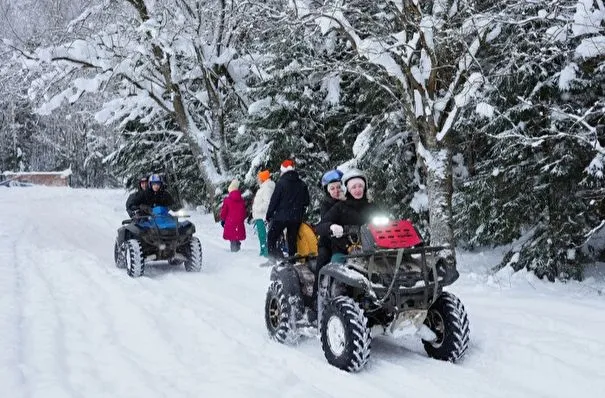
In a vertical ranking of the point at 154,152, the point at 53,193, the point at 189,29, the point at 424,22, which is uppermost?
the point at 189,29

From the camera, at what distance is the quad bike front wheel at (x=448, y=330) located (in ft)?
16.7

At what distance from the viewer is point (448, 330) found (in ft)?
16.9

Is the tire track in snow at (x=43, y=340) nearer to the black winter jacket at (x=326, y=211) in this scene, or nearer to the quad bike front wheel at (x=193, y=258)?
the quad bike front wheel at (x=193, y=258)

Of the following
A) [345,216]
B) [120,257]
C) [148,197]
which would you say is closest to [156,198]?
[148,197]

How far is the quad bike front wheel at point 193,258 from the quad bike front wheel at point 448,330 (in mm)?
5510

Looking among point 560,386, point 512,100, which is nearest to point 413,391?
point 560,386

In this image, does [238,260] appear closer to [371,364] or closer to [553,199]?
[553,199]

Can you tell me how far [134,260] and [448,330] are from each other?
18.8 feet

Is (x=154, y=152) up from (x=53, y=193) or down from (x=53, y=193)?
up

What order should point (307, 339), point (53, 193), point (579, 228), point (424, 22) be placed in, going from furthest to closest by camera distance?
point (53, 193) → point (579, 228) → point (424, 22) → point (307, 339)

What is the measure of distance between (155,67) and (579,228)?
12641 mm

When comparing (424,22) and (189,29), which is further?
(189,29)

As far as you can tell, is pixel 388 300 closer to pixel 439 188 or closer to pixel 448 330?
pixel 448 330

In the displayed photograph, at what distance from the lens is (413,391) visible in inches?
177
